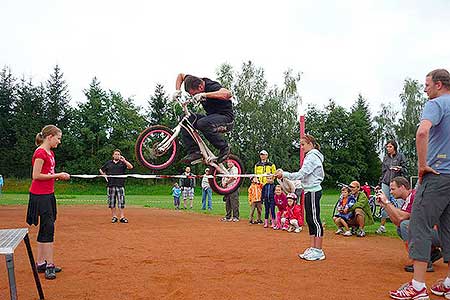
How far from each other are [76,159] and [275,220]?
97.0 ft

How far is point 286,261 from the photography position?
24.9ft

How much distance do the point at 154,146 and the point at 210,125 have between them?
1050 mm

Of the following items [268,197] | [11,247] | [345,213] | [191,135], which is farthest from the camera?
[268,197]

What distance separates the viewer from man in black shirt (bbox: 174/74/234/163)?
664 centimetres

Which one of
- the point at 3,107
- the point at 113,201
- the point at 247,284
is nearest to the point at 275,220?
the point at 113,201

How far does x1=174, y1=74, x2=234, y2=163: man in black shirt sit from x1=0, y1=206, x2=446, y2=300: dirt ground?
212 cm

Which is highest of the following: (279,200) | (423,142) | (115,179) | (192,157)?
(423,142)

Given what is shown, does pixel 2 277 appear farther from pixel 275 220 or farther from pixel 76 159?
pixel 76 159

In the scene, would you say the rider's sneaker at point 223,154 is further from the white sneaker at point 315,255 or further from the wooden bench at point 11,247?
the wooden bench at point 11,247

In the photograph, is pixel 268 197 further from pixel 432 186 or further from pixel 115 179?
pixel 432 186

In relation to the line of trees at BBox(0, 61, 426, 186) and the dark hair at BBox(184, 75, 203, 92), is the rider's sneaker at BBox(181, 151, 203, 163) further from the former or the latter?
the line of trees at BBox(0, 61, 426, 186)

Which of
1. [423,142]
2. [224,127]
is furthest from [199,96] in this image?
[423,142]

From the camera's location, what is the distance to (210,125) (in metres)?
6.70

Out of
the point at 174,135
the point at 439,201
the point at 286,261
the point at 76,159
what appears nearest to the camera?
the point at 439,201
